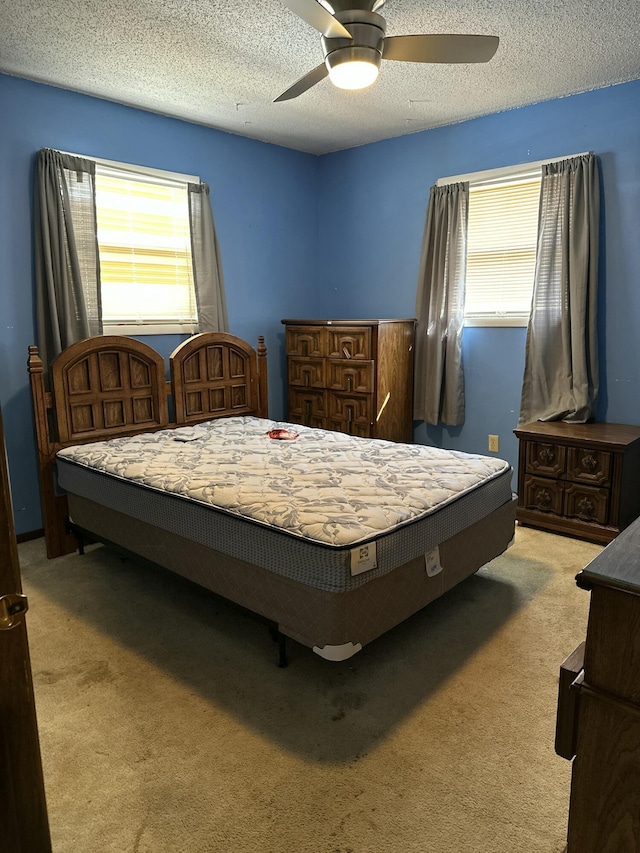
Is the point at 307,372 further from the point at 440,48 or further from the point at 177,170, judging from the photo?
the point at 440,48

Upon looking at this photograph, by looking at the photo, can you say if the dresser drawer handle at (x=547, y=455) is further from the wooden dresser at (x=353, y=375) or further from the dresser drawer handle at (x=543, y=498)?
the wooden dresser at (x=353, y=375)

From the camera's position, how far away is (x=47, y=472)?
3271 mm

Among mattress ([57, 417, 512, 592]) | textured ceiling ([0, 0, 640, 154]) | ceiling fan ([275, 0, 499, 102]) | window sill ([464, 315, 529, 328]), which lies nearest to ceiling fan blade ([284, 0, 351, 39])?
ceiling fan ([275, 0, 499, 102])

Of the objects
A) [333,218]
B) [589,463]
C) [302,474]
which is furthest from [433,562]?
[333,218]

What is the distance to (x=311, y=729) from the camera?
1.92m

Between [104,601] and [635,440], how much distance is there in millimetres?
3007

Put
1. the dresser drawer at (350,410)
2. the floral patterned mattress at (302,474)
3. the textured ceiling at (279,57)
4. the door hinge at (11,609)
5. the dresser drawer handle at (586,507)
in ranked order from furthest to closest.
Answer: the dresser drawer at (350,410), the dresser drawer handle at (586,507), the textured ceiling at (279,57), the floral patterned mattress at (302,474), the door hinge at (11,609)

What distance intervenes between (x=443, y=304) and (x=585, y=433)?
57.1 inches

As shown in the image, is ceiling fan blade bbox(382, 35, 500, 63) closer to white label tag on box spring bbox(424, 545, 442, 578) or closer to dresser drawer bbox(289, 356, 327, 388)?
white label tag on box spring bbox(424, 545, 442, 578)

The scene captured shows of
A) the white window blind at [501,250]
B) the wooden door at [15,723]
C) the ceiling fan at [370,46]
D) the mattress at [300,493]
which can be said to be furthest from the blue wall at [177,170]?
the wooden door at [15,723]

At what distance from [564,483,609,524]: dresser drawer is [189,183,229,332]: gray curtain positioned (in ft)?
8.79

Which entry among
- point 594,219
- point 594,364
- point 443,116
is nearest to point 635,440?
point 594,364

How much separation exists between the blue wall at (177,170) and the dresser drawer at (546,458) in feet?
7.30

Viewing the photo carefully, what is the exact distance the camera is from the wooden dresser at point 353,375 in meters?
4.21
